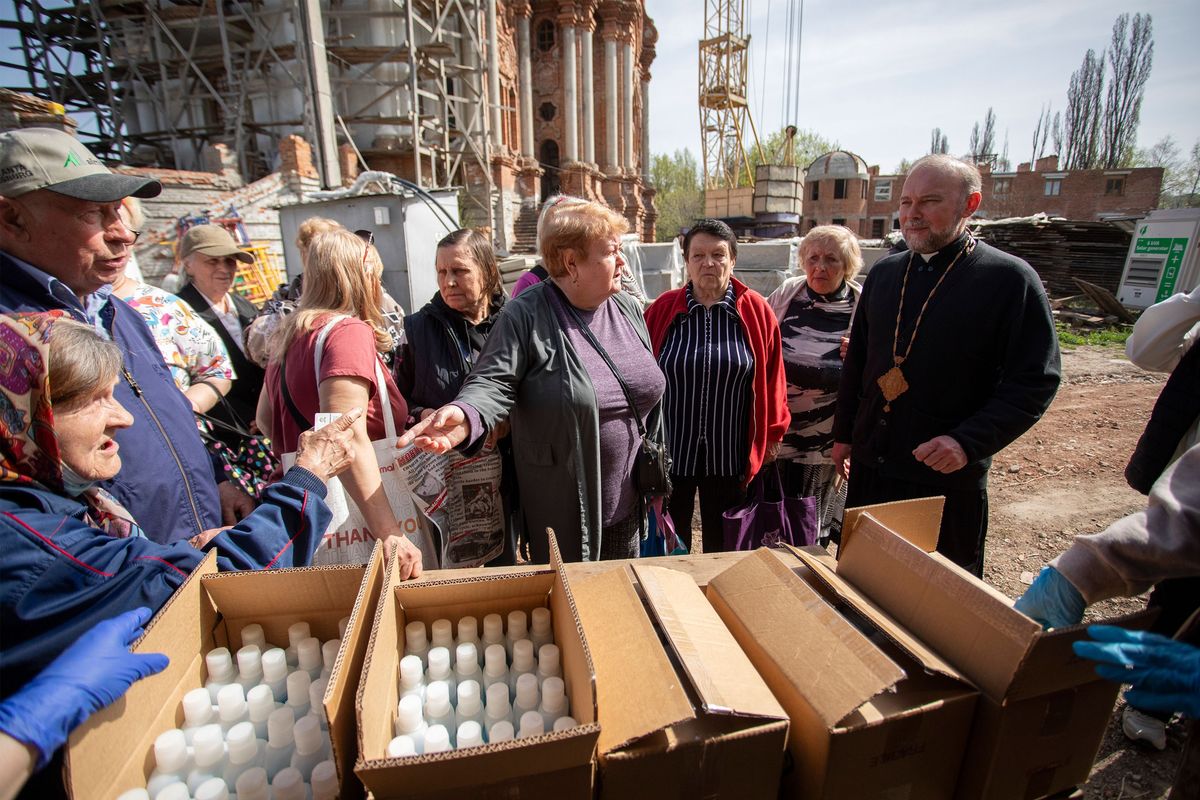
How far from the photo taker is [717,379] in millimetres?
2781

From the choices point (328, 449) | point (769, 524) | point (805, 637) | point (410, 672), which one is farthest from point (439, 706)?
point (769, 524)

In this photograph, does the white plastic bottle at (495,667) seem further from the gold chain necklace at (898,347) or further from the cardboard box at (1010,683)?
the gold chain necklace at (898,347)

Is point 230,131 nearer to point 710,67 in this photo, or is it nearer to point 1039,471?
point 1039,471

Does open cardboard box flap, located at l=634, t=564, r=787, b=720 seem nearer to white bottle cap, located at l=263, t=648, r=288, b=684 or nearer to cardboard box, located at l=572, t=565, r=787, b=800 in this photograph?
cardboard box, located at l=572, t=565, r=787, b=800

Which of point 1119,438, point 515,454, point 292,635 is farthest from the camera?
point 1119,438

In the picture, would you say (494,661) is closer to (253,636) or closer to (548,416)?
(253,636)

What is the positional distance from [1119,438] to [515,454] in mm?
6727

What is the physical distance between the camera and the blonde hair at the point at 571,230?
2.09m

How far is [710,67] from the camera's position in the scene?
36781 mm

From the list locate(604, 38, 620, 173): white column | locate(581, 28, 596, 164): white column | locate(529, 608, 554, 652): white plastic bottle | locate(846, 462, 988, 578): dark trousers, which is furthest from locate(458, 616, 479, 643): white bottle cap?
locate(604, 38, 620, 173): white column

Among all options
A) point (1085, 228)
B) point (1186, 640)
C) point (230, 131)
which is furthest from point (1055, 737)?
point (1085, 228)

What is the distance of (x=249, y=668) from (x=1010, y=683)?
1444 millimetres

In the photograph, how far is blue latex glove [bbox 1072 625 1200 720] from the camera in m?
0.98

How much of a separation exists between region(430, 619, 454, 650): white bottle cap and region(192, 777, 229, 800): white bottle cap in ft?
1.36
